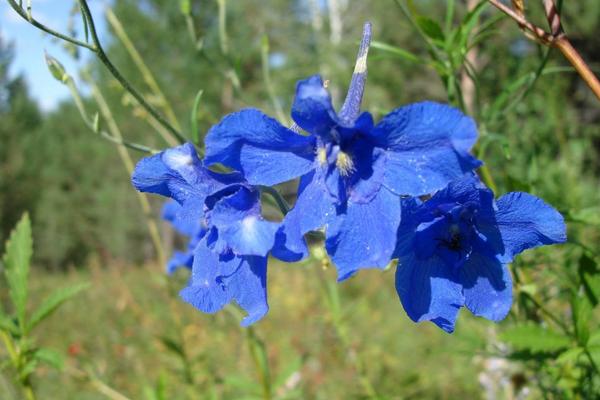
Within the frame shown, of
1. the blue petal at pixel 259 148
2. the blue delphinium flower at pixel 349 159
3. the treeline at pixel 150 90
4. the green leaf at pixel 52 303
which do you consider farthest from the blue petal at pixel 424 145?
the treeline at pixel 150 90

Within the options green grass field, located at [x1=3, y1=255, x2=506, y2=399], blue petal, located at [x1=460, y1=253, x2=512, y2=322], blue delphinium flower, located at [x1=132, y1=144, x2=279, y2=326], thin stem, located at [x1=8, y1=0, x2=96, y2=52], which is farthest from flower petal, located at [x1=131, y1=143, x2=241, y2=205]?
green grass field, located at [x1=3, y1=255, x2=506, y2=399]

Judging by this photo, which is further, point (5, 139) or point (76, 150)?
point (76, 150)

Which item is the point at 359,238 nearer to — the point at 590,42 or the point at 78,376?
the point at 78,376

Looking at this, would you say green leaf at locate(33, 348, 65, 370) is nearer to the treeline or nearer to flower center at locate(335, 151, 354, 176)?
flower center at locate(335, 151, 354, 176)

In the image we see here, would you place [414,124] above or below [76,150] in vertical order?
above

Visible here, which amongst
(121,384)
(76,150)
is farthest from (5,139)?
(121,384)

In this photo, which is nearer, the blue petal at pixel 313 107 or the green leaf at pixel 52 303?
the blue petal at pixel 313 107

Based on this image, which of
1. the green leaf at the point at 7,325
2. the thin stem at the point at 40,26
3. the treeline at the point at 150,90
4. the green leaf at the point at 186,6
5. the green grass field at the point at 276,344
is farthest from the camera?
the treeline at the point at 150,90

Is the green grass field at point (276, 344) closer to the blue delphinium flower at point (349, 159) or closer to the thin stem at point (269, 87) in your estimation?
the thin stem at point (269, 87)
